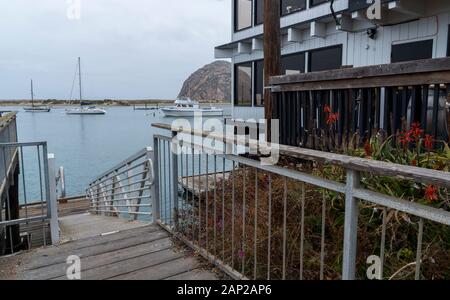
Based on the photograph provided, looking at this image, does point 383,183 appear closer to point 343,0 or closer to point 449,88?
point 449,88

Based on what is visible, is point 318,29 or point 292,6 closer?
point 318,29

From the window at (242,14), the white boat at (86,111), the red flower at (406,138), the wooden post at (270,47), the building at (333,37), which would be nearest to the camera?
the red flower at (406,138)


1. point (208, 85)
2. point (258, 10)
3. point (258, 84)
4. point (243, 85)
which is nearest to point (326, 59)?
point (258, 84)

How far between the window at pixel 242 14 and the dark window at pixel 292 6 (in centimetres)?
148

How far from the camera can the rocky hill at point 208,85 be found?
242 ft

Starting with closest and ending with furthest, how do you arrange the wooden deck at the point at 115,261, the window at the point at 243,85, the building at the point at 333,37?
the wooden deck at the point at 115,261
the building at the point at 333,37
the window at the point at 243,85

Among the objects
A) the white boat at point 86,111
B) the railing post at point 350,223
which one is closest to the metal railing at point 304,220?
the railing post at point 350,223

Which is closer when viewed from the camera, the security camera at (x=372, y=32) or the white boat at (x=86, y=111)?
the security camera at (x=372, y=32)

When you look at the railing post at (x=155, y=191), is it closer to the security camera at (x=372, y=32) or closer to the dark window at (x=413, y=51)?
the dark window at (x=413, y=51)

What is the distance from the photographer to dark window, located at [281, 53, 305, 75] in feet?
31.0

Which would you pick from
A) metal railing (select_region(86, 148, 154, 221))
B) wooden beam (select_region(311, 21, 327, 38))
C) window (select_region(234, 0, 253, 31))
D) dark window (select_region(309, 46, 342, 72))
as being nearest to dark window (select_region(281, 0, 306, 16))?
wooden beam (select_region(311, 21, 327, 38))

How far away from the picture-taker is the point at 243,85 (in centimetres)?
1193

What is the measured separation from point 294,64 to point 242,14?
3.06 metres

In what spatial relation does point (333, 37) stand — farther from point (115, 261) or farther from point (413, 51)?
point (115, 261)
